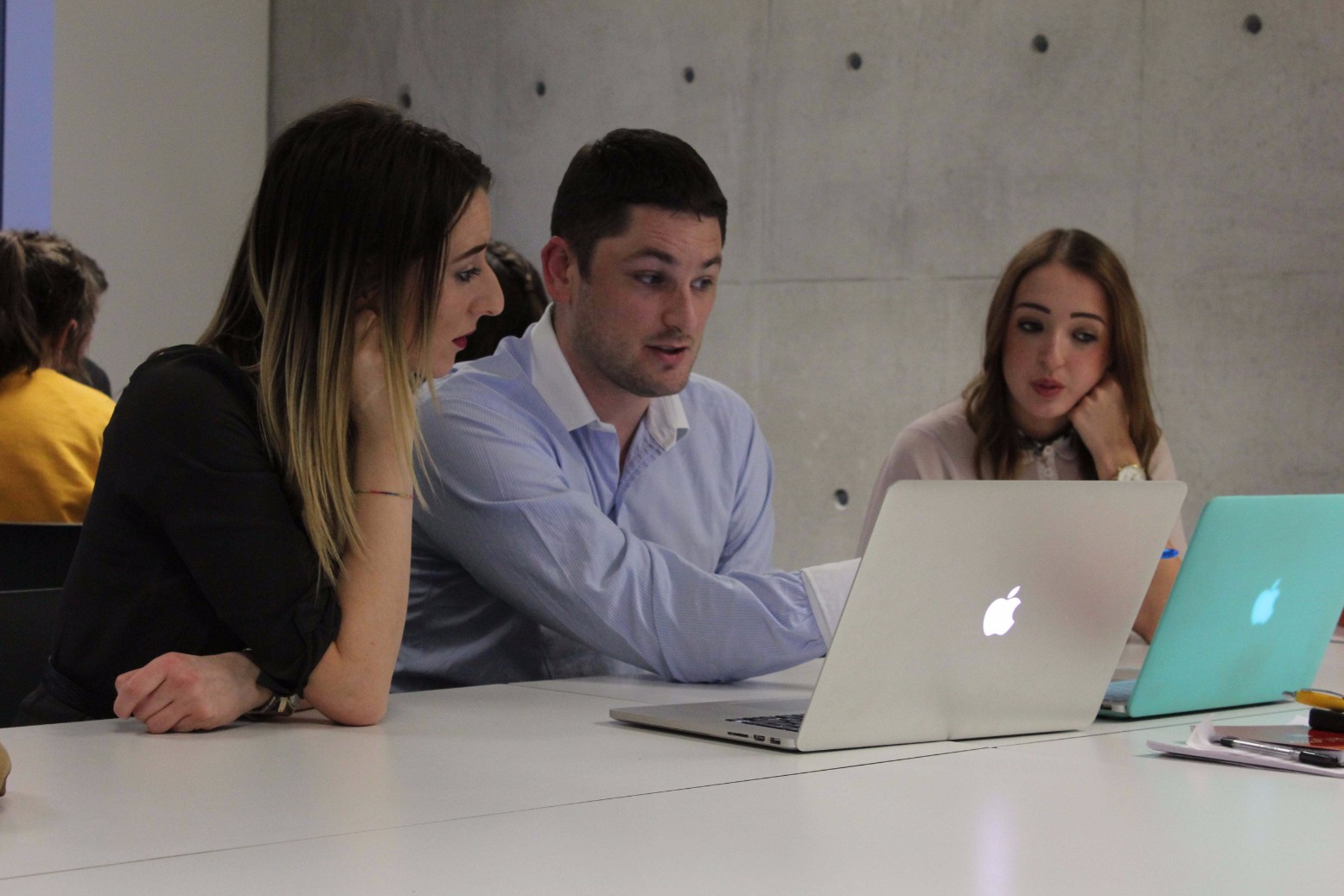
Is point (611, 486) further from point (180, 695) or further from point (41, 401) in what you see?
point (41, 401)

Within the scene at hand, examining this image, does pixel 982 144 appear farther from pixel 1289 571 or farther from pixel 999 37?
pixel 1289 571

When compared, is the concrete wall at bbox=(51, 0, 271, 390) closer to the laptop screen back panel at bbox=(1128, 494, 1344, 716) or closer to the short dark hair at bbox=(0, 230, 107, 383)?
the short dark hair at bbox=(0, 230, 107, 383)

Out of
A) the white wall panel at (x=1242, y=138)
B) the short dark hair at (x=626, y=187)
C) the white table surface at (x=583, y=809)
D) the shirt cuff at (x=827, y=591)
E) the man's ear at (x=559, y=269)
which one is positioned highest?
the white wall panel at (x=1242, y=138)

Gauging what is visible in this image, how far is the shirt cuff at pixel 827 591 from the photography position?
76.1 inches

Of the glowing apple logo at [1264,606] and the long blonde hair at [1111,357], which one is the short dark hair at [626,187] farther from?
the glowing apple logo at [1264,606]

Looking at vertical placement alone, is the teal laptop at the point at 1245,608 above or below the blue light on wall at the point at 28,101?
below

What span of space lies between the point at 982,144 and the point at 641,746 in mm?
Result: 3089

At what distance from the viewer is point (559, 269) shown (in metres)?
2.43

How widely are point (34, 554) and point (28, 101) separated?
3609 millimetres

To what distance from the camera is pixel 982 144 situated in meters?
4.18

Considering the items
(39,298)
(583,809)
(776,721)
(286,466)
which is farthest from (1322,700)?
(39,298)

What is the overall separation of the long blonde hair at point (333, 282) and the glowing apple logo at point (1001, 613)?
2.12ft

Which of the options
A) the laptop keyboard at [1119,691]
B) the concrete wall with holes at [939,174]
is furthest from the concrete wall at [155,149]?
the laptop keyboard at [1119,691]

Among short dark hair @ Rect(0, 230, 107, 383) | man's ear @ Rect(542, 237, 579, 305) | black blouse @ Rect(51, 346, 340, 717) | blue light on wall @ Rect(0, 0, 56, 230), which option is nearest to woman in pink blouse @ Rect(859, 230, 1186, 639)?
man's ear @ Rect(542, 237, 579, 305)
